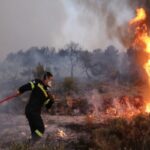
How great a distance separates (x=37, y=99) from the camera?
13.3 metres

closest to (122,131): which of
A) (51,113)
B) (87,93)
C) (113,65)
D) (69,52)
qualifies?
(51,113)

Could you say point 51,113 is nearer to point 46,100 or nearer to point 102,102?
A: point 102,102

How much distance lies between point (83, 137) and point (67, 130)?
1586mm

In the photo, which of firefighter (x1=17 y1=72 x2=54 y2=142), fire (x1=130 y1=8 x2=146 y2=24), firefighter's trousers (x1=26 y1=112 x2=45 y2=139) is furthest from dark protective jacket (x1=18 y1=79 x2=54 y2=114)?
fire (x1=130 y1=8 x2=146 y2=24)

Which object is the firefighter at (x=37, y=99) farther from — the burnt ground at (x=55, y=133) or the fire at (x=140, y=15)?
the fire at (x=140, y=15)

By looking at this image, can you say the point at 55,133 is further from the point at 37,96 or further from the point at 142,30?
the point at 142,30

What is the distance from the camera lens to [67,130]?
16.5 metres

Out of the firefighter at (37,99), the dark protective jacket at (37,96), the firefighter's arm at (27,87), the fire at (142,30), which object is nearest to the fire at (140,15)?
the fire at (142,30)

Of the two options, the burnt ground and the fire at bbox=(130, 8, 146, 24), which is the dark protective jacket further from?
the fire at bbox=(130, 8, 146, 24)

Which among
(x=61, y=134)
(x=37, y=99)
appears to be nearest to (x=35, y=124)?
(x=37, y=99)

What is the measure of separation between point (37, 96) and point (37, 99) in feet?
0.37

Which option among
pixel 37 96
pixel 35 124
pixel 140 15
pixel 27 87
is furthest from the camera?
pixel 140 15

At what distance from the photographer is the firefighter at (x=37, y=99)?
1310 cm

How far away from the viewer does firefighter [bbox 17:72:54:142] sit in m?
13.1
